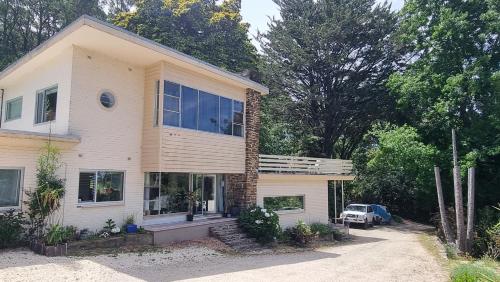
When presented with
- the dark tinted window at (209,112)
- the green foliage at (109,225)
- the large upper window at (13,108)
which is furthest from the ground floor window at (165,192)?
the large upper window at (13,108)

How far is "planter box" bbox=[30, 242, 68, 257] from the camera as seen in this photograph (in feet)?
34.4

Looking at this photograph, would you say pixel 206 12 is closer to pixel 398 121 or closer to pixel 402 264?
pixel 398 121

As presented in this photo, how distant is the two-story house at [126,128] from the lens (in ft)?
40.2

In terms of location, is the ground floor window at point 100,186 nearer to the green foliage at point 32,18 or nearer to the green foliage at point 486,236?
the green foliage at point 486,236

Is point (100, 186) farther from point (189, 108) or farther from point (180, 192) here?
point (189, 108)

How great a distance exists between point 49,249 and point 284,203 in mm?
11890

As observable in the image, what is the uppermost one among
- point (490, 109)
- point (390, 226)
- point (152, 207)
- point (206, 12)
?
point (206, 12)

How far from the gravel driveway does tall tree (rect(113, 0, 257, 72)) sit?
718 inches

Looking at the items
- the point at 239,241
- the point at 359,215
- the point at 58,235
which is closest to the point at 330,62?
the point at 359,215

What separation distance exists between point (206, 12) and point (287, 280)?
82.4 feet

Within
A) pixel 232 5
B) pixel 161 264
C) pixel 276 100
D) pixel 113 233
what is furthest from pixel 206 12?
pixel 161 264

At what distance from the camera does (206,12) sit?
30.1 meters

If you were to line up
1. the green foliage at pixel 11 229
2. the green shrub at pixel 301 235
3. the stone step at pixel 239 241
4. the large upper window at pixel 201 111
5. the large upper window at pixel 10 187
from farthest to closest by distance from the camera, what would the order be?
the green shrub at pixel 301 235 → the stone step at pixel 239 241 → the large upper window at pixel 201 111 → the large upper window at pixel 10 187 → the green foliage at pixel 11 229

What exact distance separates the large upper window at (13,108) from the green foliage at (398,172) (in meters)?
20.5
